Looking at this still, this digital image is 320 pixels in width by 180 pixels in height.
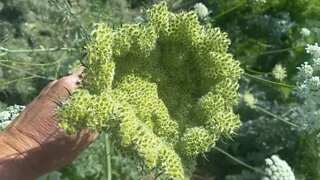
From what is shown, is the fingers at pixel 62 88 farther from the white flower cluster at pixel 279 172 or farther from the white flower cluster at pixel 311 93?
the white flower cluster at pixel 279 172

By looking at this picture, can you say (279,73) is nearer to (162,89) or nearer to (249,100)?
(249,100)

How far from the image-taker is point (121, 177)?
4.47 metres

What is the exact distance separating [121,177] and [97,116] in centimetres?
240

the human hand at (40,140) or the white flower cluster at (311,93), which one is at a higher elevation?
the white flower cluster at (311,93)

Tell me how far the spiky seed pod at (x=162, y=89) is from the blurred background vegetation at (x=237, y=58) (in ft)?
5.83

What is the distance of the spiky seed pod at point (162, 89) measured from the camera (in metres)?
2.14

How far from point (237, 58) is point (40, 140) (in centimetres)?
201

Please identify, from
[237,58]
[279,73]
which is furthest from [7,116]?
[279,73]

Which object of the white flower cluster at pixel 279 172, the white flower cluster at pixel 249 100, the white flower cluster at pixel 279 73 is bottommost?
the white flower cluster at pixel 279 172

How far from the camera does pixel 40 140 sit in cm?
270

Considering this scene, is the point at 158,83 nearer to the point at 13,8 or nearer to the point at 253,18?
the point at 253,18

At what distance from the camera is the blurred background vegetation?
4340 millimetres

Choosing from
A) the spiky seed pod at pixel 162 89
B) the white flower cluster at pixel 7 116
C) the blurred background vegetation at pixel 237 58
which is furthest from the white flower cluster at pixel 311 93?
the white flower cluster at pixel 7 116

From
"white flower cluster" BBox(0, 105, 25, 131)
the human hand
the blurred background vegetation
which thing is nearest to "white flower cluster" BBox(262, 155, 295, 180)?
the blurred background vegetation
